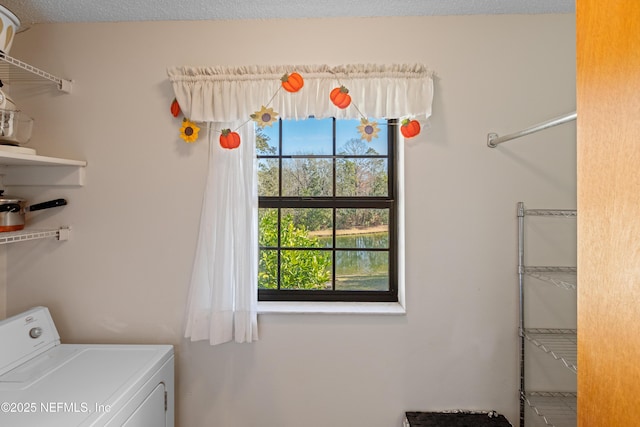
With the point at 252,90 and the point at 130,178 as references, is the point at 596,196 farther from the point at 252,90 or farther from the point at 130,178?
the point at 130,178

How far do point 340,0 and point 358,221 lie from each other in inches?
44.5

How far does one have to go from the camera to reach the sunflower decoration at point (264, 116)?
1.58 m

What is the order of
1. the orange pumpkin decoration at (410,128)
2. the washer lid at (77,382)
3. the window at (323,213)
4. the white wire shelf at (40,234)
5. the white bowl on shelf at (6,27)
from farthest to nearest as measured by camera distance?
the window at (323,213), the orange pumpkin decoration at (410,128), the white wire shelf at (40,234), the white bowl on shelf at (6,27), the washer lid at (77,382)

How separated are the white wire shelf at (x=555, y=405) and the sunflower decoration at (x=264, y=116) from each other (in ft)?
6.25

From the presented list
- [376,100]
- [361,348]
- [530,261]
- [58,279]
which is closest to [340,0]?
[376,100]

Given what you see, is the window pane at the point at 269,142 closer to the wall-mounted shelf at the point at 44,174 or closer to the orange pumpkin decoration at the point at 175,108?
the orange pumpkin decoration at the point at 175,108

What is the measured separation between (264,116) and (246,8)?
564 millimetres

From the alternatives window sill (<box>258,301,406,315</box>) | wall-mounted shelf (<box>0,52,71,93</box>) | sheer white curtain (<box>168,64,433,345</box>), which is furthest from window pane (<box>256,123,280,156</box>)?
wall-mounted shelf (<box>0,52,71,93</box>)

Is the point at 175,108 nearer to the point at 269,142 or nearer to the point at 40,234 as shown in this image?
the point at 269,142

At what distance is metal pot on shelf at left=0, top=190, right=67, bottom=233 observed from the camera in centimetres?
155

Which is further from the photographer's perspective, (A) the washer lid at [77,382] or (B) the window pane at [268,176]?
(B) the window pane at [268,176]

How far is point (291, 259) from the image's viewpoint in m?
1.90

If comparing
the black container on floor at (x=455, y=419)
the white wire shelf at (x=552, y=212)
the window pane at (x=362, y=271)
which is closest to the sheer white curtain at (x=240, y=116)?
the window pane at (x=362, y=271)

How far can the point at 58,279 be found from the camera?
174 cm
